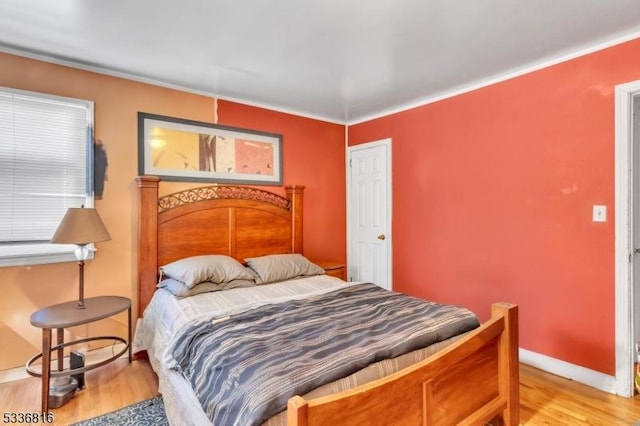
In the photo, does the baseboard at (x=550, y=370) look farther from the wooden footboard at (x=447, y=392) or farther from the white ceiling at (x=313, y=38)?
the white ceiling at (x=313, y=38)

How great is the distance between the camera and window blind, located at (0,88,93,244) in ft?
7.48

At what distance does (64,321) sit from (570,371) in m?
3.45

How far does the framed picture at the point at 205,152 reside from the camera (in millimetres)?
2863

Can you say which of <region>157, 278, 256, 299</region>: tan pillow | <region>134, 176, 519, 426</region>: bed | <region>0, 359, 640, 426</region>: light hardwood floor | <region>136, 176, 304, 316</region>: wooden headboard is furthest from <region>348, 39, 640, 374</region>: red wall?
<region>157, 278, 256, 299</region>: tan pillow

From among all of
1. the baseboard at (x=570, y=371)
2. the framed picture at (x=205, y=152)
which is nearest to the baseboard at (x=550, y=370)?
the baseboard at (x=570, y=371)

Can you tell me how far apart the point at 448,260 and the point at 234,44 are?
8.70 feet

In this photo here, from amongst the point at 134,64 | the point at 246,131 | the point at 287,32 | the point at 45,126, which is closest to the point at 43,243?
the point at 45,126

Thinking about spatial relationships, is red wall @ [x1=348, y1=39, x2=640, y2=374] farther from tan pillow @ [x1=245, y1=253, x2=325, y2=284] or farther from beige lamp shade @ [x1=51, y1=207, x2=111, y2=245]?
beige lamp shade @ [x1=51, y1=207, x2=111, y2=245]

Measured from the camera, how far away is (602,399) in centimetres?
214

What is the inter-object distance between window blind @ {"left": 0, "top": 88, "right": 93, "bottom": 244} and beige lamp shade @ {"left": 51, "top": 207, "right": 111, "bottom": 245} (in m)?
0.39

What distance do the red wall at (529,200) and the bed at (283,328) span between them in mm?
1117

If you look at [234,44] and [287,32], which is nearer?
[287,32]

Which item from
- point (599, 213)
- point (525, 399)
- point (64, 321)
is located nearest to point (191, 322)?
point (64, 321)

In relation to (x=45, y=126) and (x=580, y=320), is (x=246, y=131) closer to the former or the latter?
(x=45, y=126)
